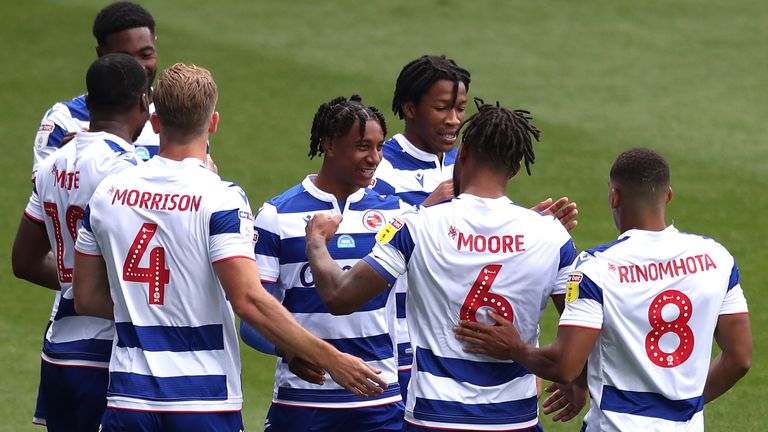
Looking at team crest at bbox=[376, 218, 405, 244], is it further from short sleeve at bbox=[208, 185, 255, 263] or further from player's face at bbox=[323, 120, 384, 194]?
player's face at bbox=[323, 120, 384, 194]

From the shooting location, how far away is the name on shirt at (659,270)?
4.38m

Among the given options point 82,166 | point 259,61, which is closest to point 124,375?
point 82,166

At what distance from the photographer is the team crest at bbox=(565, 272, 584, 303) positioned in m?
4.36

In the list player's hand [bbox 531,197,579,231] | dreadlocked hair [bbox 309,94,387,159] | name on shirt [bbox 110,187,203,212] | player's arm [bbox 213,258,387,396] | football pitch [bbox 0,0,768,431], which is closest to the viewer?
player's arm [bbox 213,258,387,396]

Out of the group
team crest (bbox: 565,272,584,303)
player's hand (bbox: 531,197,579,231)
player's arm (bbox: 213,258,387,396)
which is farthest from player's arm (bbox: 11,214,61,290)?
team crest (bbox: 565,272,584,303)

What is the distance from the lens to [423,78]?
20.8 ft

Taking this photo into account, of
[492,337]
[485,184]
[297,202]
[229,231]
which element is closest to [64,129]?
[297,202]

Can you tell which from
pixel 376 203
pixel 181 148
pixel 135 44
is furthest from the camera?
pixel 135 44

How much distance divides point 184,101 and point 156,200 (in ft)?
1.21

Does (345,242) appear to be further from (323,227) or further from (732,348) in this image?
(732,348)

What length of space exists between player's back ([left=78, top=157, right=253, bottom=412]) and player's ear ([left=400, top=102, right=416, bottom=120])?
2.08 meters

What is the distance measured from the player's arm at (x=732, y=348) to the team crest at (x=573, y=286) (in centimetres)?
57

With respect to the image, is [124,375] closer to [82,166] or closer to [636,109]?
[82,166]

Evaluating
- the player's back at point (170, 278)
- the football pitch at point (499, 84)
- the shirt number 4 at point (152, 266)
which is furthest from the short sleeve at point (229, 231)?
the football pitch at point (499, 84)
